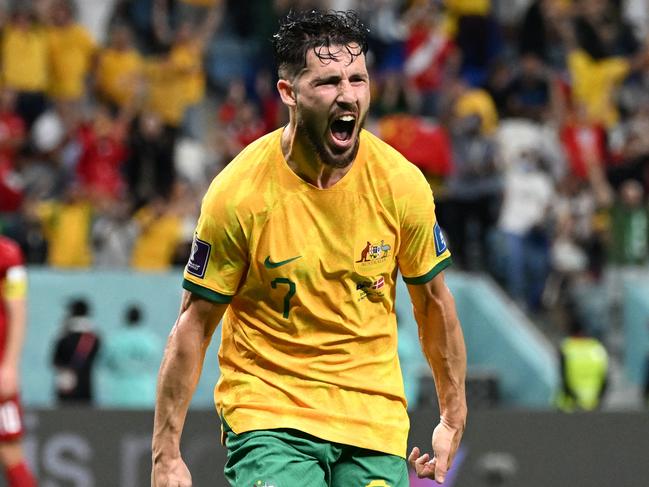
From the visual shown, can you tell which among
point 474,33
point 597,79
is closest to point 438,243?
point 474,33

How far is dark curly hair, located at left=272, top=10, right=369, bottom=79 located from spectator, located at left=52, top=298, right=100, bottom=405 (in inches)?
325

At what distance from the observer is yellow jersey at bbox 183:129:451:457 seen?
15.3 feet

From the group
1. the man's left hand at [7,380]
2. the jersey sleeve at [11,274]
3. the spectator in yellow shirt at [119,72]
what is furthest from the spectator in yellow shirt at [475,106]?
the man's left hand at [7,380]

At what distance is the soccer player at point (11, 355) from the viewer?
8625 mm

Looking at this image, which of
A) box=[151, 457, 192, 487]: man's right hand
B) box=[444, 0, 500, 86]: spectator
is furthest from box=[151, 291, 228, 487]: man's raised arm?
box=[444, 0, 500, 86]: spectator

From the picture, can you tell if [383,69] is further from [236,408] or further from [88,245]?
[236,408]

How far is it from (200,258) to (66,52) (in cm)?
1082

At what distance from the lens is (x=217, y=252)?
15.3 ft

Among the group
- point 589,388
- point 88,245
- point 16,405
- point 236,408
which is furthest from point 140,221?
point 236,408

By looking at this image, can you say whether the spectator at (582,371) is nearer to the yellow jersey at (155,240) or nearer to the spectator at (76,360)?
the yellow jersey at (155,240)

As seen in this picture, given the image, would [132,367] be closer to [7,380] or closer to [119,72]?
[119,72]

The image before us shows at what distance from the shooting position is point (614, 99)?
16734mm

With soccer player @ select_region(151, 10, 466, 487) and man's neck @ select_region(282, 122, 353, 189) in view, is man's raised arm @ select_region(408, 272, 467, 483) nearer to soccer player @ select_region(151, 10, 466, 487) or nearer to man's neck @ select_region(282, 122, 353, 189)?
soccer player @ select_region(151, 10, 466, 487)

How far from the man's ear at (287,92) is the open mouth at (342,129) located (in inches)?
6.2
